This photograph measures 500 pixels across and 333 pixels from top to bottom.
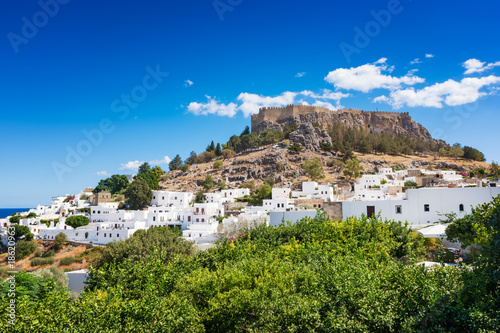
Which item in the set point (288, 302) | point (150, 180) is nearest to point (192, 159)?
point (150, 180)

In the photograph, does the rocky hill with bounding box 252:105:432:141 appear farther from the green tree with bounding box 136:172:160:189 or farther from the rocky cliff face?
the green tree with bounding box 136:172:160:189

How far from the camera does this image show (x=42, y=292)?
9984 mm

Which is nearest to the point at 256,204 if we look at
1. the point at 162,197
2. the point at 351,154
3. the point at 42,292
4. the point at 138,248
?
the point at 162,197

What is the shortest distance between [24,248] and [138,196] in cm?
1807

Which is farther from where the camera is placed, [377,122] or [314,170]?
[377,122]

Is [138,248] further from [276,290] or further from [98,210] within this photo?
[98,210]

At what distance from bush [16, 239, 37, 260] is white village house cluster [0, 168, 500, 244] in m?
2.97

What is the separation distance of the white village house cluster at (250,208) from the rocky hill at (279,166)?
27.0ft

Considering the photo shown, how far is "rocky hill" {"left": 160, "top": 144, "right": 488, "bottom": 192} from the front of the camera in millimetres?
66062

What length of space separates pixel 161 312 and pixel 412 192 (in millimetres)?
19198

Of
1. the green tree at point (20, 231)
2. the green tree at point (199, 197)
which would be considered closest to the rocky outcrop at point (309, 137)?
the green tree at point (199, 197)

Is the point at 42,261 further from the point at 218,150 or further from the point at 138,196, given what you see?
the point at 218,150

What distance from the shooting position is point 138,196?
55.7 meters

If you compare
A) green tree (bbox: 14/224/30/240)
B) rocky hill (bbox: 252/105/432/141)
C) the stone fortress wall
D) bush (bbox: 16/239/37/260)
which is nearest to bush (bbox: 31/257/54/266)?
bush (bbox: 16/239/37/260)
